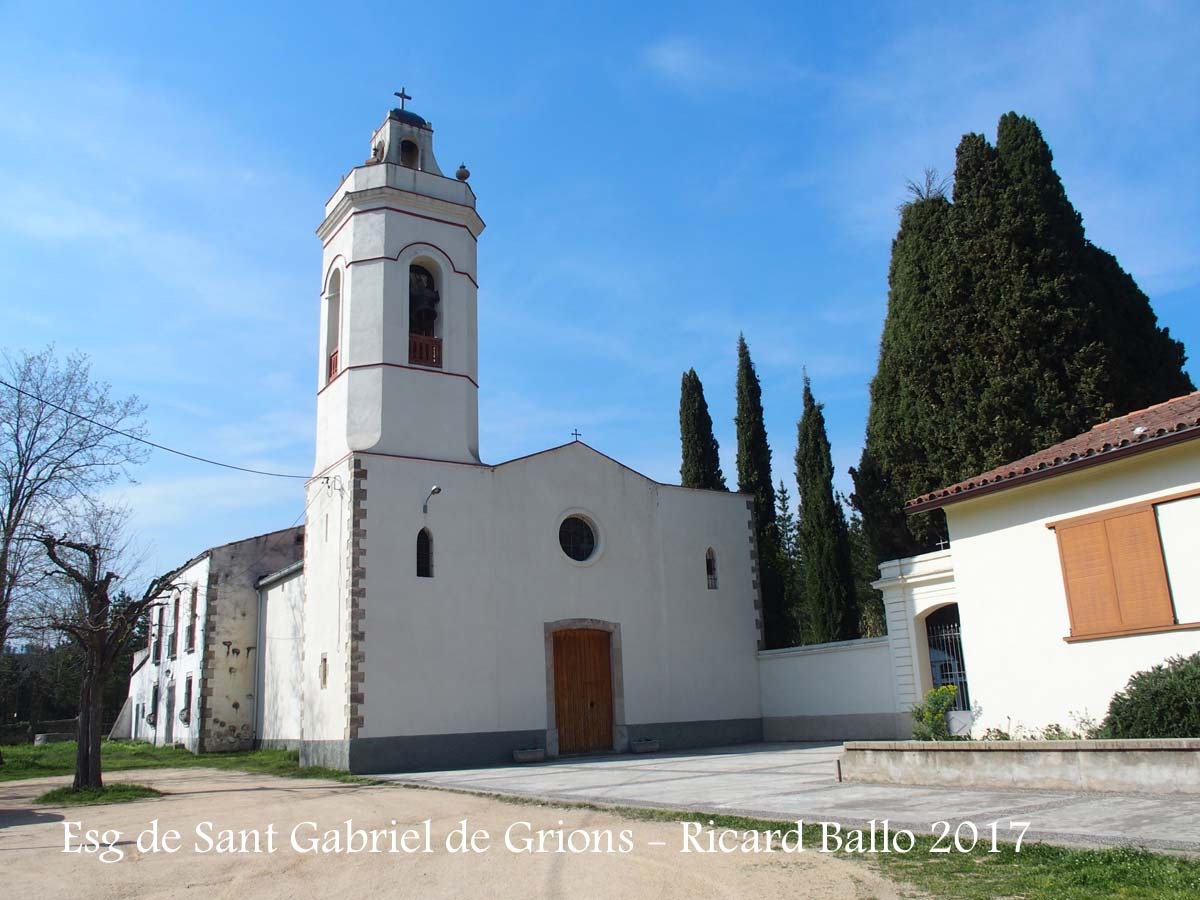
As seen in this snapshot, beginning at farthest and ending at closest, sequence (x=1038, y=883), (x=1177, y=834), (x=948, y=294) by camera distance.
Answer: (x=948, y=294), (x=1177, y=834), (x=1038, y=883)

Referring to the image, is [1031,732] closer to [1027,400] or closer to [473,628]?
[1027,400]

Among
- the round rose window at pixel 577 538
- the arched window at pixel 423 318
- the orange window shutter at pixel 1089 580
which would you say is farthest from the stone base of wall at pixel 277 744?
the orange window shutter at pixel 1089 580

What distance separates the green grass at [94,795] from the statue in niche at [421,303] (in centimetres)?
1028

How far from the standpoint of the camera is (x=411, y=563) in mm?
18406

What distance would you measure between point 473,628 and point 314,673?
10.8ft

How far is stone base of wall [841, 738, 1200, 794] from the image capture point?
340 inches

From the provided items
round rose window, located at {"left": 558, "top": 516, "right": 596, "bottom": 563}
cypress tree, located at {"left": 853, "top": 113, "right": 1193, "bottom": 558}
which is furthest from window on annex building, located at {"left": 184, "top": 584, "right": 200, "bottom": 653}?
cypress tree, located at {"left": 853, "top": 113, "right": 1193, "bottom": 558}

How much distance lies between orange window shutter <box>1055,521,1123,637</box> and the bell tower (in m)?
11.8

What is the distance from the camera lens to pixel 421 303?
2050 centimetres

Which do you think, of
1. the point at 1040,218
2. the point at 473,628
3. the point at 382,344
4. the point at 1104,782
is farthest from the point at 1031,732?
the point at 382,344

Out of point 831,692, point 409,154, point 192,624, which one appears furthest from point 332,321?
point 831,692

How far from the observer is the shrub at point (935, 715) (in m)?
15.2

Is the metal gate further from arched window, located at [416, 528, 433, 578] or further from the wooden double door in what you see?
arched window, located at [416, 528, 433, 578]

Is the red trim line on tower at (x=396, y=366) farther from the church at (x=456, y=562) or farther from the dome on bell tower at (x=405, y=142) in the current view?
the dome on bell tower at (x=405, y=142)
